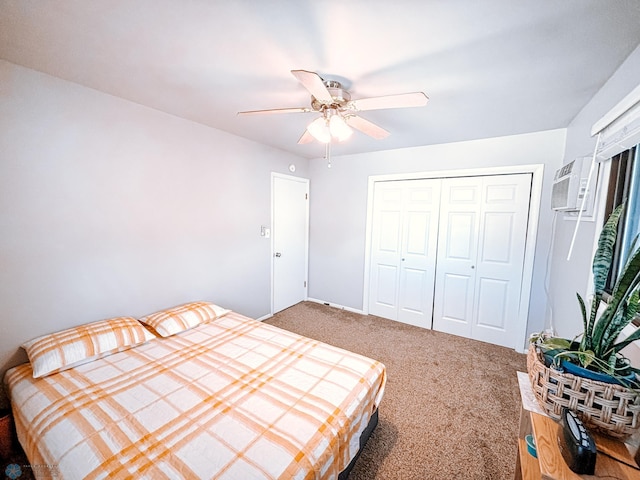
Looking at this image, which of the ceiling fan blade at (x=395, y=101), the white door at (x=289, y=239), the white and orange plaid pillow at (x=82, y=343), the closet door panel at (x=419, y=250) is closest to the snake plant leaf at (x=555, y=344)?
the ceiling fan blade at (x=395, y=101)

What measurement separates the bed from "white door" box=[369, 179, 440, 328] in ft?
6.25

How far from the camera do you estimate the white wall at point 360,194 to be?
8.68 feet

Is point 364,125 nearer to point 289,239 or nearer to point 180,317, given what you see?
point 180,317

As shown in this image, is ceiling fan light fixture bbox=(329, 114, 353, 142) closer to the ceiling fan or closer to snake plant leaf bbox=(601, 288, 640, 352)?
the ceiling fan

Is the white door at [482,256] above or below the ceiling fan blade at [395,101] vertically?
below

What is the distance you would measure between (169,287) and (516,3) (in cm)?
304

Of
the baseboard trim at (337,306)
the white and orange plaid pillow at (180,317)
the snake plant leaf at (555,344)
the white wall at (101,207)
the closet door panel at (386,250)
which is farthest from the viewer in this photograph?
the baseboard trim at (337,306)

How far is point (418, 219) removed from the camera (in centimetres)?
336

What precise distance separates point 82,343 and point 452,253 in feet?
11.8

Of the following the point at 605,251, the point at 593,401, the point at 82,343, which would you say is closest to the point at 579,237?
the point at 605,251

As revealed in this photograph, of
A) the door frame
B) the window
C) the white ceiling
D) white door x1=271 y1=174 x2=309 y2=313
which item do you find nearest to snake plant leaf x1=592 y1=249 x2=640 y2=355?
the window

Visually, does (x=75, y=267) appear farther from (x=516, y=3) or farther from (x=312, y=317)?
(x=516, y=3)

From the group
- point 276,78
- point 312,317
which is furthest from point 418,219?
point 276,78

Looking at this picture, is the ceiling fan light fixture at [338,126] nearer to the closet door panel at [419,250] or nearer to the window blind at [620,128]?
the window blind at [620,128]
